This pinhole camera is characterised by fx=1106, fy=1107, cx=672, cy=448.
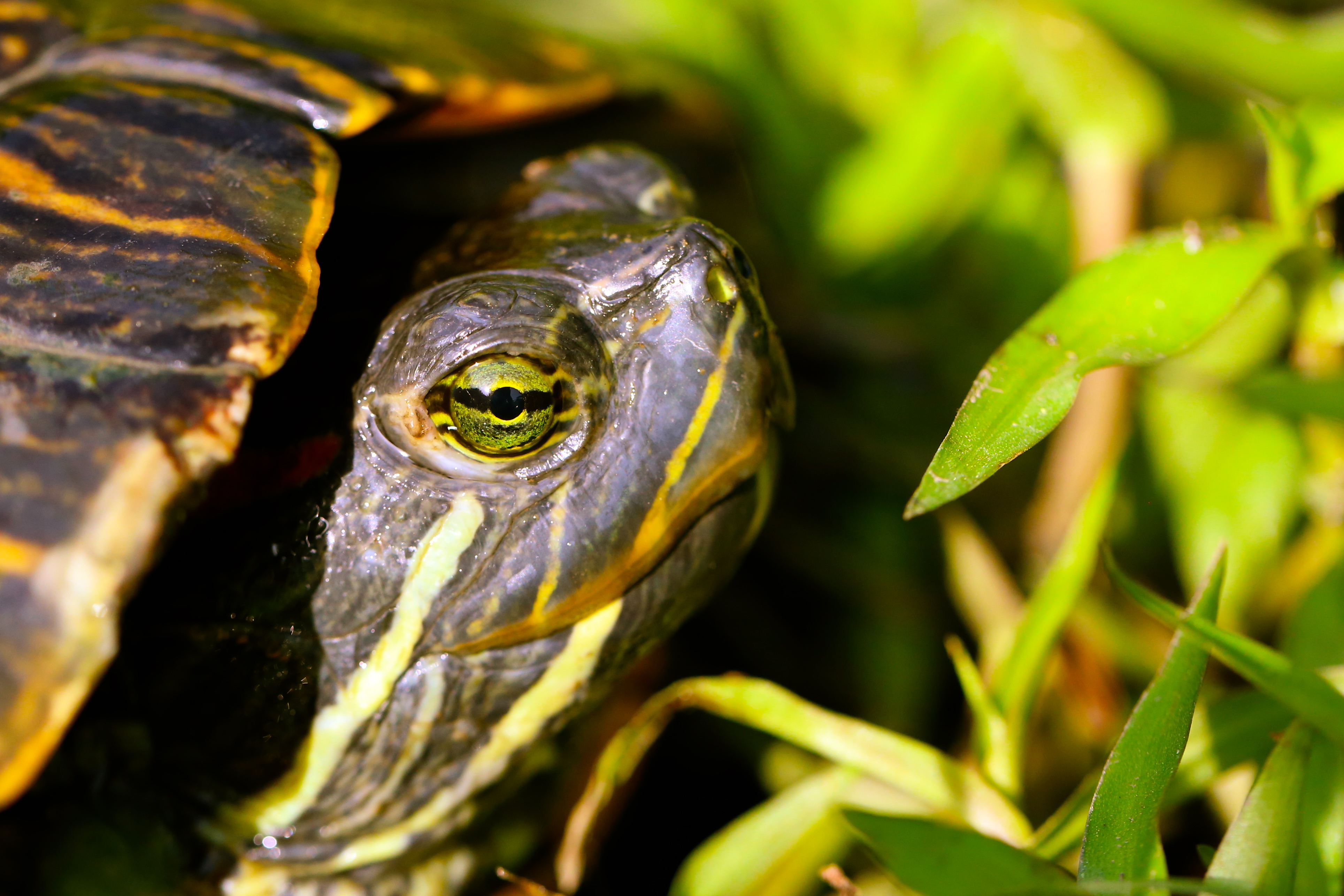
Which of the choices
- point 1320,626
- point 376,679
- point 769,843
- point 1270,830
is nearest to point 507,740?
point 376,679

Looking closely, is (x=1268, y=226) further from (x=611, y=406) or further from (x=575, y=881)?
(x=575, y=881)

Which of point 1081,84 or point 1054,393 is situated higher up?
point 1081,84

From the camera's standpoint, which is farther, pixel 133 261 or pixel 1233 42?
pixel 1233 42

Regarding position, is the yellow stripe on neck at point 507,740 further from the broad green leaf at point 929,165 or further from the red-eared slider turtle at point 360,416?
the broad green leaf at point 929,165

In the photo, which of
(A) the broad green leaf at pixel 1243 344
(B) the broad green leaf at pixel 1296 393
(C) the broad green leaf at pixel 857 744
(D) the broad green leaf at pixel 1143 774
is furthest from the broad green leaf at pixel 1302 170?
(C) the broad green leaf at pixel 857 744

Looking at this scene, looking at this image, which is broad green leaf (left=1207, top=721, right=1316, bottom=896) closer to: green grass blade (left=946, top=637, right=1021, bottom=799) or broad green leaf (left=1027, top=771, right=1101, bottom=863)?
broad green leaf (left=1027, top=771, right=1101, bottom=863)

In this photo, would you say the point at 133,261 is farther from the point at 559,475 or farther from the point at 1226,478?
the point at 1226,478

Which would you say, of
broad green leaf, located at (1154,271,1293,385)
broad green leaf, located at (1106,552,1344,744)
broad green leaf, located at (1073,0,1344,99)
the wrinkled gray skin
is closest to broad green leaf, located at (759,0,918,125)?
broad green leaf, located at (1073,0,1344,99)

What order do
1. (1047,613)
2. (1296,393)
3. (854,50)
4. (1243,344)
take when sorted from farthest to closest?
(854,50)
(1243,344)
(1296,393)
(1047,613)
